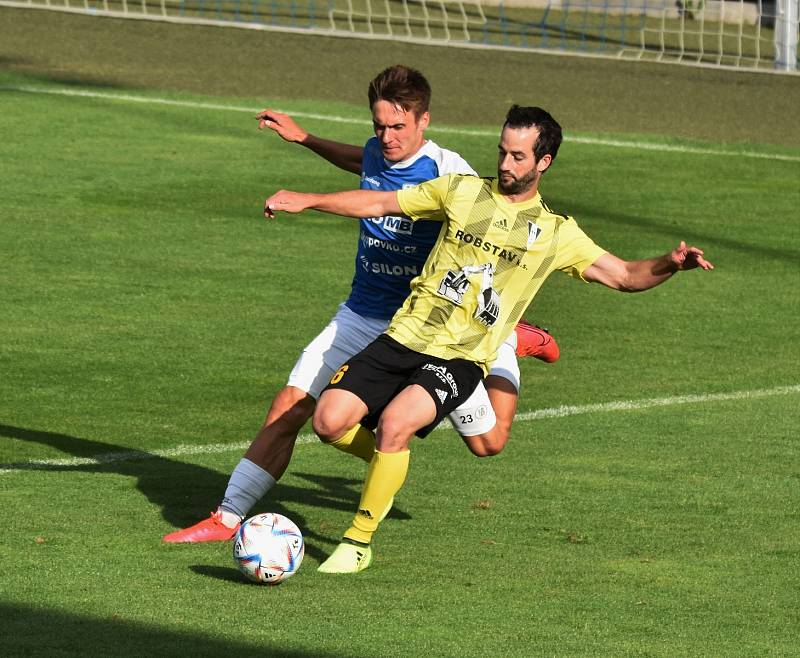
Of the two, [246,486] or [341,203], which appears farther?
[246,486]

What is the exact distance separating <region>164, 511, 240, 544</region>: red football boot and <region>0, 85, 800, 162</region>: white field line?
12717mm

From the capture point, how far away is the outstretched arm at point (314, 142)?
8.24 m

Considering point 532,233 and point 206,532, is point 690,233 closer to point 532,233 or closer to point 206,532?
point 532,233

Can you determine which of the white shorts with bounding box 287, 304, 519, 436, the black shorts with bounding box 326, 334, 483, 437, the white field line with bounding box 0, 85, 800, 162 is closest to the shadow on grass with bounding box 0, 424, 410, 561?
the white shorts with bounding box 287, 304, 519, 436

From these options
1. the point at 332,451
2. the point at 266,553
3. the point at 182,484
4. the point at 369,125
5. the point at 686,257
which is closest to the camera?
the point at 266,553

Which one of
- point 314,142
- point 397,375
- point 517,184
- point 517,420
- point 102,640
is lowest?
point 102,640

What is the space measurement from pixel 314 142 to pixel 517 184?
148cm

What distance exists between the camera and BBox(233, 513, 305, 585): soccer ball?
6.77m

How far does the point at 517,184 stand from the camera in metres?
7.34

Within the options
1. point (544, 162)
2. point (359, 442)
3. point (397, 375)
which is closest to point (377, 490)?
point (397, 375)

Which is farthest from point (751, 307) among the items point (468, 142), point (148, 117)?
point (148, 117)

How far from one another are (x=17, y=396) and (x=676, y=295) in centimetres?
611

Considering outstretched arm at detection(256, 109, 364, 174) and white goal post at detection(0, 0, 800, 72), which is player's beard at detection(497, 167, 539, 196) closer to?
outstretched arm at detection(256, 109, 364, 174)

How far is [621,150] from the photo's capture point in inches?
781
